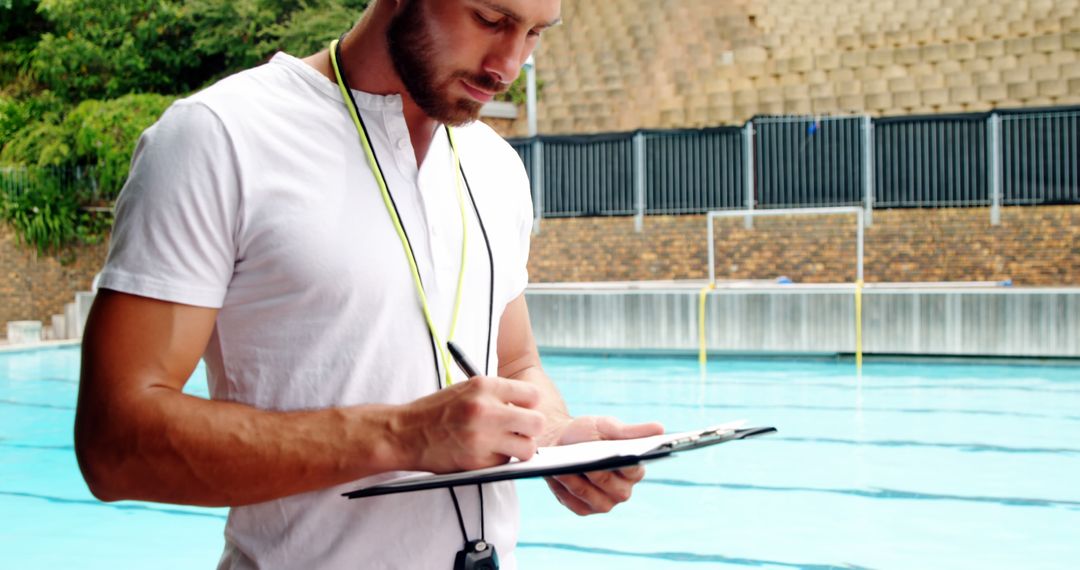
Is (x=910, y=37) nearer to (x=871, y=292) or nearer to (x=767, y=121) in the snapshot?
(x=767, y=121)

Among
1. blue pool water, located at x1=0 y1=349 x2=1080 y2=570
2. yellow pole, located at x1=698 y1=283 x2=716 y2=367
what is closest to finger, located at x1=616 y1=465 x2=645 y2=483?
blue pool water, located at x1=0 y1=349 x2=1080 y2=570

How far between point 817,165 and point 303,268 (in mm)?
13519

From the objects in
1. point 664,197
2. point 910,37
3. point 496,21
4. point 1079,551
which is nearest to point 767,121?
point 664,197

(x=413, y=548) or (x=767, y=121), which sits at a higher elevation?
(x=767, y=121)

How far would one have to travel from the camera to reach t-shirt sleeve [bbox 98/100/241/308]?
98 cm

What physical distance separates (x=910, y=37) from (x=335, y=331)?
16.1 m

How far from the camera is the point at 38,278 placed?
16312 mm

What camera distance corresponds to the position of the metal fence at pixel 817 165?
1313 cm

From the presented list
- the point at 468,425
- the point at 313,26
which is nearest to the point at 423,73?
the point at 468,425

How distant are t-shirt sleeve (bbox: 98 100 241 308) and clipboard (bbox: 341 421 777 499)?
24cm

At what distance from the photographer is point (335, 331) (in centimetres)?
108

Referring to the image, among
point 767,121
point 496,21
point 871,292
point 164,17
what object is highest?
point 164,17

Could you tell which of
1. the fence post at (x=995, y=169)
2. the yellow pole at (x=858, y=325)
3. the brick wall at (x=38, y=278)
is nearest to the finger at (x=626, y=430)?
the yellow pole at (x=858, y=325)

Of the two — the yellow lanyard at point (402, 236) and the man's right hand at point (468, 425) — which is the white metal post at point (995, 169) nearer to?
the yellow lanyard at point (402, 236)
